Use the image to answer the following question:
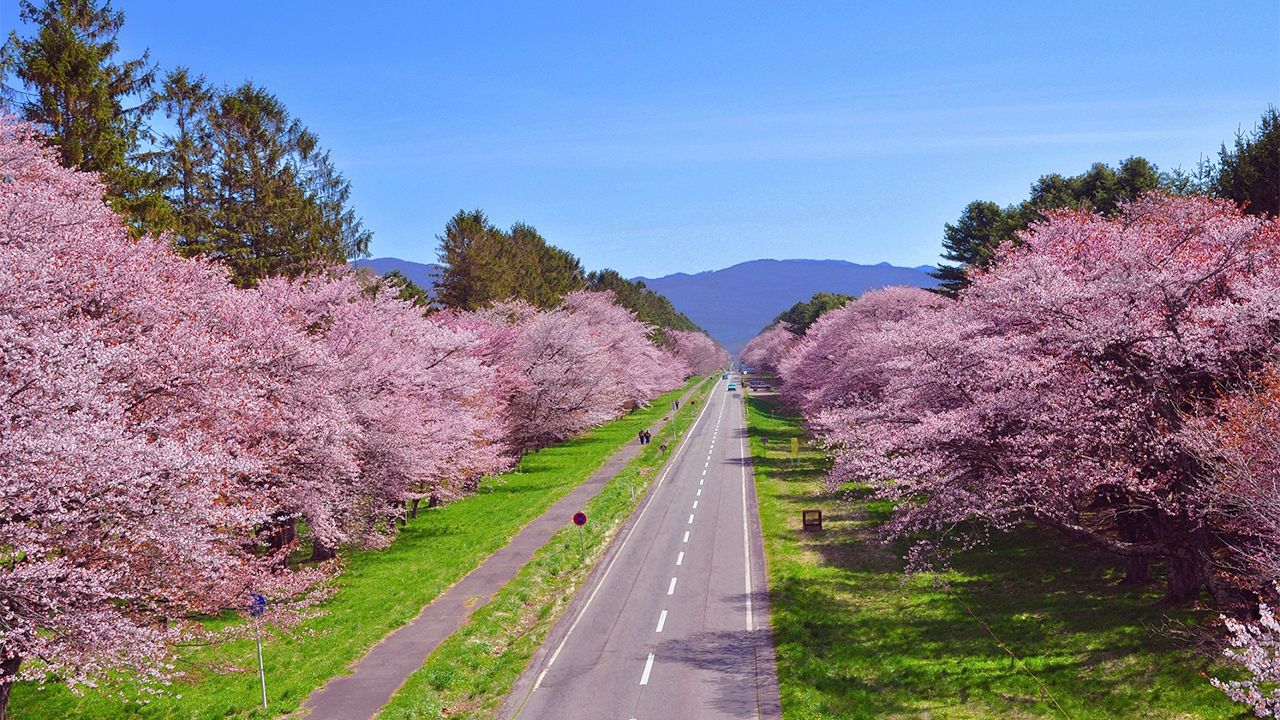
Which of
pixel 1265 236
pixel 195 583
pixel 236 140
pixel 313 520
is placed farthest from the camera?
pixel 236 140

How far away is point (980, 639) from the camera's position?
64.4 feet

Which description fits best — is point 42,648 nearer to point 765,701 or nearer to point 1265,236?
point 765,701

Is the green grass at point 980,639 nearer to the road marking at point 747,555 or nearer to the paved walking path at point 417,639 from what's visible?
the road marking at point 747,555

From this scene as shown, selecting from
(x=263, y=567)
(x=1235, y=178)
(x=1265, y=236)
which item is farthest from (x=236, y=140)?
(x=1235, y=178)

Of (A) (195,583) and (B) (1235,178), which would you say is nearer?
(A) (195,583)

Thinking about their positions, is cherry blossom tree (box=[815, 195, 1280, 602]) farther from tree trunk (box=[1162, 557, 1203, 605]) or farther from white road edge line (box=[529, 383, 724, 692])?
white road edge line (box=[529, 383, 724, 692])

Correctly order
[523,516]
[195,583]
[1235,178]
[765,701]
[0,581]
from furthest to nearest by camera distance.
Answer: [523,516], [1235,178], [765,701], [195,583], [0,581]

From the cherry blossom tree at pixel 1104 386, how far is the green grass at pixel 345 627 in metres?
14.5

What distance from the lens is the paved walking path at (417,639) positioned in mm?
17109

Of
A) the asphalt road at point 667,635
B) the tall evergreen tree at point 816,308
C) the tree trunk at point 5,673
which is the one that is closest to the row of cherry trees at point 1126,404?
the asphalt road at point 667,635

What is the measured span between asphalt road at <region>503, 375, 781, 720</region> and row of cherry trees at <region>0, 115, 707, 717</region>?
6.78m

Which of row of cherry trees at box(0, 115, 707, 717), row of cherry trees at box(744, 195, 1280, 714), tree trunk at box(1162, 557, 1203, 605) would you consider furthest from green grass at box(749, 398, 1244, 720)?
row of cherry trees at box(0, 115, 707, 717)

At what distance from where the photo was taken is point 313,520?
78.7 feet

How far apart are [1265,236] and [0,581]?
95.8ft
